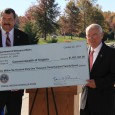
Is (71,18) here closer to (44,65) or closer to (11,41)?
(11,41)

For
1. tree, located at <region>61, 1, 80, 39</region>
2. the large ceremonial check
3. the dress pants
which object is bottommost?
the dress pants

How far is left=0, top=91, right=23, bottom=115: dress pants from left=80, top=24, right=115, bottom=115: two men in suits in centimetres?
97

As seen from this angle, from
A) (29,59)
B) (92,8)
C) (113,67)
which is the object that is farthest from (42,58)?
(92,8)

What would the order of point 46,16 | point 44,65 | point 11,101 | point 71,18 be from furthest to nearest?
1. point 46,16
2. point 71,18
3. point 11,101
4. point 44,65

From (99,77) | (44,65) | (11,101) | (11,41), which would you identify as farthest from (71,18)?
(44,65)

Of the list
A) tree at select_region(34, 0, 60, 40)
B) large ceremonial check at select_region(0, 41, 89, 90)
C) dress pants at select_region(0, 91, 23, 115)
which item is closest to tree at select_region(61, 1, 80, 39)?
tree at select_region(34, 0, 60, 40)

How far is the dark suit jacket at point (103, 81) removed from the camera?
5.07 meters

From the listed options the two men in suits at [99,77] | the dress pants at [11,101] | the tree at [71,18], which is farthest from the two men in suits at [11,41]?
the tree at [71,18]

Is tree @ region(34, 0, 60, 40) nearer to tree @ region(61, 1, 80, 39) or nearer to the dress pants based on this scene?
tree @ region(61, 1, 80, 39)

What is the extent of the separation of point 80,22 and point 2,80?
46.8 metres

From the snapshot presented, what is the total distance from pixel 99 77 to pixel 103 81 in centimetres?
10

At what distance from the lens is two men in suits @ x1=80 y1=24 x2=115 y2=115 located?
5.06 m

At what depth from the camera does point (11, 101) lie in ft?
17.7

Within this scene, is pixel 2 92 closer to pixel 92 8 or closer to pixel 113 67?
pixel 113 67
